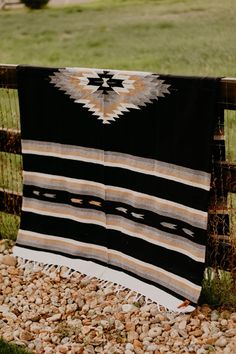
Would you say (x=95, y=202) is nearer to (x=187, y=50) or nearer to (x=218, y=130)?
(x=218, y=130)

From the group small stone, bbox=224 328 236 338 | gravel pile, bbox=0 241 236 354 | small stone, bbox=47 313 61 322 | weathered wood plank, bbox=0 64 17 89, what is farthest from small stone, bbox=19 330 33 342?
weathered wood plank, bbox=0 64 17 89

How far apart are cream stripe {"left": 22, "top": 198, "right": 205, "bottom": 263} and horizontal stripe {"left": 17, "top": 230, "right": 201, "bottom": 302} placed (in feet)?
0.58

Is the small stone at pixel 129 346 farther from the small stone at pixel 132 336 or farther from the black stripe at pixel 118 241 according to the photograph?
the black stripe at pixel 118 241

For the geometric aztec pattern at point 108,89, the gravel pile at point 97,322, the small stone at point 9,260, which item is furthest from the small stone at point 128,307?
the geometric aztec pattern at point 108,89

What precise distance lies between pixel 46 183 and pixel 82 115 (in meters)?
0.65

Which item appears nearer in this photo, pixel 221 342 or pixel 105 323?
pixel 221 342

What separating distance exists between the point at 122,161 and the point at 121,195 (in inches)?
9.6

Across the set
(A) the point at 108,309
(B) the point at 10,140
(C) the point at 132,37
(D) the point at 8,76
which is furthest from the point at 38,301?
(C) the point at 132,37

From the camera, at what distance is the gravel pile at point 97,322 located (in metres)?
3.46

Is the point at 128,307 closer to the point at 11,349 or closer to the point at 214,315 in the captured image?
the point at 214,315

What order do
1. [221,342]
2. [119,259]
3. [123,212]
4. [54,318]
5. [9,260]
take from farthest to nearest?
1. [9,260]
2. [119,259]
3. [123,212]
4. [54,318]
5. [221,342]

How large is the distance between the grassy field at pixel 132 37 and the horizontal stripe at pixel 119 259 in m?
6.34

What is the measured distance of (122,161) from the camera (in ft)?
12.8

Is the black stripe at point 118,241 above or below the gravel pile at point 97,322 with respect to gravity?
above
